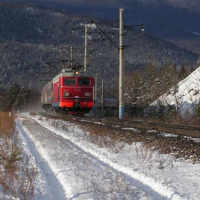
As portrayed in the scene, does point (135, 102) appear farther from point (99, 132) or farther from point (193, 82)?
point (99, 132)

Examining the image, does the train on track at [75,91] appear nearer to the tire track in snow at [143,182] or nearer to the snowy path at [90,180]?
the snowy path at [90,180]

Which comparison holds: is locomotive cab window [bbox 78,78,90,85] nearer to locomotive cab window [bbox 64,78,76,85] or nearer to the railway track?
locomotive cab window [bbox 64,78,76,85]

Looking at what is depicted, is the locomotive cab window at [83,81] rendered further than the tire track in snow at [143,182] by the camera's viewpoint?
Yes

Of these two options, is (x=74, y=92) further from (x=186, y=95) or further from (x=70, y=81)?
(x=186, y=95)

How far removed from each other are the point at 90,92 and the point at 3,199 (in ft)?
73.5

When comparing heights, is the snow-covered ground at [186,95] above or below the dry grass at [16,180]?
above

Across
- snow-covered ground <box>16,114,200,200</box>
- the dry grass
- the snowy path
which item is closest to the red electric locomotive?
snow-covered ground <box>16,114,200,200</box>

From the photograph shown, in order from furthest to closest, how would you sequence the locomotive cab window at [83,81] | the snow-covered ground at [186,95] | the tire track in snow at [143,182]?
the locomotive cab window at [83,81] < the snow-covered ground at [186,95] < the tire track in snow at [143,182]

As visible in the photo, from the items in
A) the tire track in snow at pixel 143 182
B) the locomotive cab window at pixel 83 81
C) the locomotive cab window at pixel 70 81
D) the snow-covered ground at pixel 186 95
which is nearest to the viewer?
the tire track in snow at pixel 143 182

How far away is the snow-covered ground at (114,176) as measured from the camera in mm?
6158

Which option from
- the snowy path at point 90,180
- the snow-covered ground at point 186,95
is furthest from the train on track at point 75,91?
the snowy path at point 90,180

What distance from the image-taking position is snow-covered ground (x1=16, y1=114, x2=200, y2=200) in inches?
242

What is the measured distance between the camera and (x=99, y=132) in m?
14.8

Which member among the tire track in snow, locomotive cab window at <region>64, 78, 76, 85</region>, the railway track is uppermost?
locomotive cab window at <region>64, 78, 76, 85</region>
